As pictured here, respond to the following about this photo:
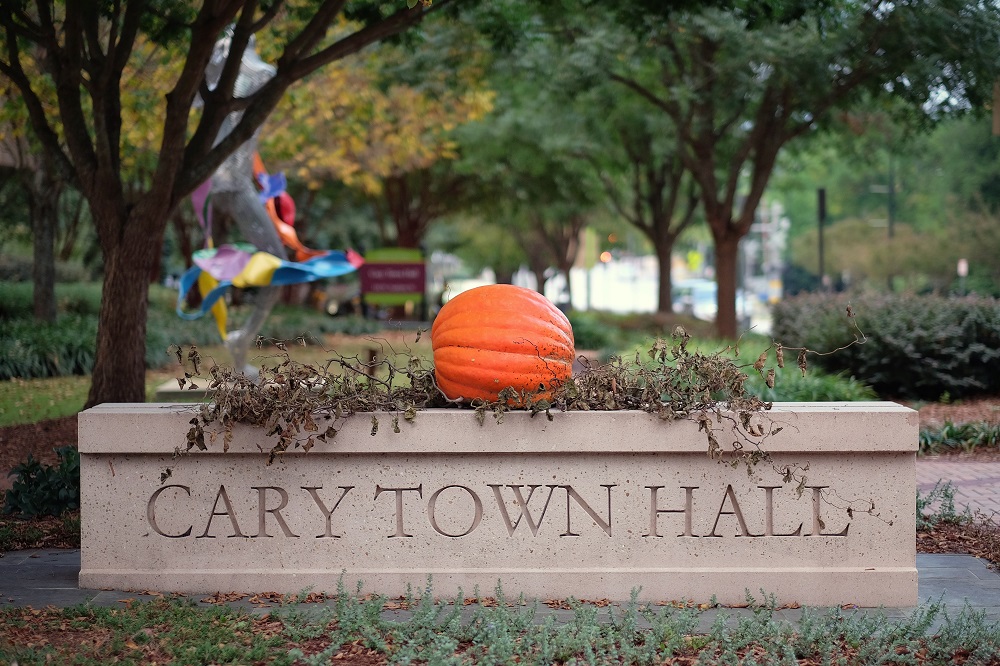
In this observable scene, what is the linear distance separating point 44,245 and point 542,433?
16.7 m

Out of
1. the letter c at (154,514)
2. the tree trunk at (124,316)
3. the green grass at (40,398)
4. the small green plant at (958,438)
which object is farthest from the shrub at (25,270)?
the letter c at (154,514)

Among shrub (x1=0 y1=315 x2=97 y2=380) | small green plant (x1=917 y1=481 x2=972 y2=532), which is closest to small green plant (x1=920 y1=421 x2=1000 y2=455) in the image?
small green plant (x1=917 y1=481 x2=972 y2=532)

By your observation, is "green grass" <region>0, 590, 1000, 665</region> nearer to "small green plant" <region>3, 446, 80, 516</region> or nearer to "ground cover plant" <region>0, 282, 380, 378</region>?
"small green plant" <region>3, 446, 80, 516</region>

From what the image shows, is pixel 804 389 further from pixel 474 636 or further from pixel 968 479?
pixel 474 636

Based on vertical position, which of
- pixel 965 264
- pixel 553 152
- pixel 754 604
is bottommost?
pixel 754 604

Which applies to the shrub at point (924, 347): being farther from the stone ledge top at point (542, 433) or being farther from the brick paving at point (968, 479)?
the stone ledge top at point (542, 433)

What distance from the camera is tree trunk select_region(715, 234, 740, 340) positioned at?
826 inches

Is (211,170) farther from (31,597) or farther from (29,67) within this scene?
(29,67)

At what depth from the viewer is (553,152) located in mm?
26484

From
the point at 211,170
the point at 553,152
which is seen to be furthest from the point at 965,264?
the point at 211,170

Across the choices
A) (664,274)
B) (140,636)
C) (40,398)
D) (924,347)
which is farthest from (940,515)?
(664,274)

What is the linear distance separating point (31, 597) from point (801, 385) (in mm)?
8658

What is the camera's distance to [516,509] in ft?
18.1

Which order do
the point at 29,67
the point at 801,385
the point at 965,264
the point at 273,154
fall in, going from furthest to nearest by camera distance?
the point at 965,264, the point at 273,154, the point at 29,67, the point at 801,385
